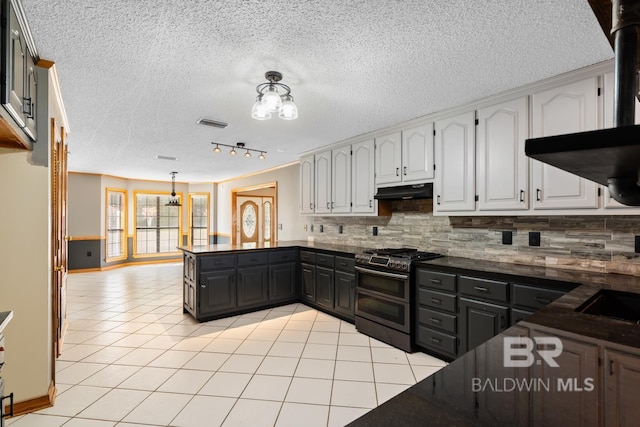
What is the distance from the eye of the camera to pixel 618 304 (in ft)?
5.96

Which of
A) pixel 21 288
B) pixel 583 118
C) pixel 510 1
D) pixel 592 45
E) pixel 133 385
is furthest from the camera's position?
pixel 133 385

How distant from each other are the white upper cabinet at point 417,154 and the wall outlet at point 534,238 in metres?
1.02

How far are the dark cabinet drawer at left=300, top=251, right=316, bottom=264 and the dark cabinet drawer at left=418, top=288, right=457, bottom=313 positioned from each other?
175cm

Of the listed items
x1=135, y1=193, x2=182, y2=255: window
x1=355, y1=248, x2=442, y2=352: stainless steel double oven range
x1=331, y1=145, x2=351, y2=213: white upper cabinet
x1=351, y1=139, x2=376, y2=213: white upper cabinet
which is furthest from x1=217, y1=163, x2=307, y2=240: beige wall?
x1=135, y1=193, x2=182, y2=255: window

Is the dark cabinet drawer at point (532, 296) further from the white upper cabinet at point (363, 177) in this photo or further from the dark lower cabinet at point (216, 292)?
the dark lower cabinet at point (216, 292)

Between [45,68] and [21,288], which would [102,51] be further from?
[21,288]

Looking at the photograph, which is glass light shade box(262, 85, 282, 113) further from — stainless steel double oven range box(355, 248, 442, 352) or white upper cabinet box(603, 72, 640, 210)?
white upper cabinet box(603, 72, 640, 210)

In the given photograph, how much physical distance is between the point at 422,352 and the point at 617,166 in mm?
2704

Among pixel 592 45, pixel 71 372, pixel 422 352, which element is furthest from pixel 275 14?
pixel 71 372

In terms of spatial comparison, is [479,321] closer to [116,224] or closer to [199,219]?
[199,219]

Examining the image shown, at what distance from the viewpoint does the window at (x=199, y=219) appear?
Result: 29.7 feet

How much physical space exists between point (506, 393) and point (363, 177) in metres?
3.40

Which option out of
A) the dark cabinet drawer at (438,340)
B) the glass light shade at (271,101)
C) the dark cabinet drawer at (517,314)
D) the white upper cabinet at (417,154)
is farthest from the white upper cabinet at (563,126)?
the glass light shade at (271,101)

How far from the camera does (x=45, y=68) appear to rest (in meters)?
2.13
